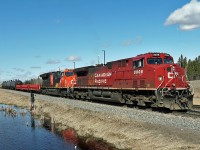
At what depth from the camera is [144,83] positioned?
1038 inches

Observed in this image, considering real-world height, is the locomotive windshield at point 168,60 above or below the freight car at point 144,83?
above

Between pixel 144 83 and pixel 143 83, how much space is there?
17cm

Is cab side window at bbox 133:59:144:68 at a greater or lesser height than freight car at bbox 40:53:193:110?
greater

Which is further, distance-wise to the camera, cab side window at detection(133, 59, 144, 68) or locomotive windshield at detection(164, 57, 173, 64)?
cab side window at detection(133, 59, 144, 68)

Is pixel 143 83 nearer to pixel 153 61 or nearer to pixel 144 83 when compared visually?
pixel 144 83

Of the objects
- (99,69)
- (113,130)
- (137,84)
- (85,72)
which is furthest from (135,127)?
(85,72)

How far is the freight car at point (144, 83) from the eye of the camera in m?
24.1

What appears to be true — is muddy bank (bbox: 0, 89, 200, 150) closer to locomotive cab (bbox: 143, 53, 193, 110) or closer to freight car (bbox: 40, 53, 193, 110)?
locomotive cab (bbox: 143, 53, 193, 110)

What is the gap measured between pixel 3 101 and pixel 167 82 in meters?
35.2

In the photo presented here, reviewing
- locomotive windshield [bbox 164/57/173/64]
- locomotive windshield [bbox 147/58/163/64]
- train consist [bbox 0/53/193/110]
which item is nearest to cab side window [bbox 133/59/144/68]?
train consist [bbox 0/53/193/110]

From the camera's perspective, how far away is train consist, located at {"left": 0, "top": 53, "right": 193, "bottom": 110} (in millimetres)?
24062

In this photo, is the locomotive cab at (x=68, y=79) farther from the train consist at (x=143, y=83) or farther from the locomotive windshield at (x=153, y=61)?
the locomotive windshield at (x=153, y=61)

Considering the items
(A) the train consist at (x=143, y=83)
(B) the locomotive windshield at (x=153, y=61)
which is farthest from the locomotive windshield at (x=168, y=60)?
(B) the locomotive windshield at (x=153, y=61)

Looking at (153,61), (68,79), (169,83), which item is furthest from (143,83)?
(68,79)
